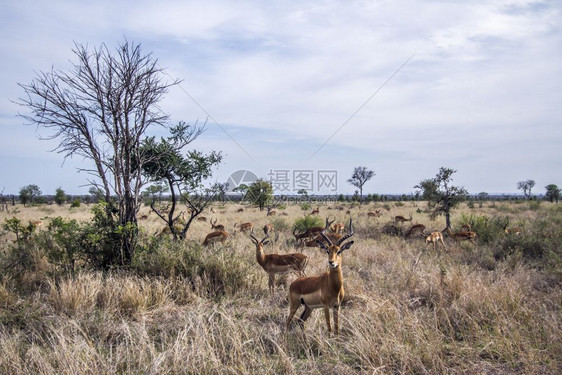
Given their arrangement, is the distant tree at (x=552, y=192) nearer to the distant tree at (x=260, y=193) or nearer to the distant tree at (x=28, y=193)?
the distant tree at (x=260, y=193)

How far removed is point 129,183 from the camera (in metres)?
8.60

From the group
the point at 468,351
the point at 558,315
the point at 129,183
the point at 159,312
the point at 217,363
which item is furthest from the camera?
the point at 129,183

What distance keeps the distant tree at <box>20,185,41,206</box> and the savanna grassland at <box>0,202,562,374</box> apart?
43923mm

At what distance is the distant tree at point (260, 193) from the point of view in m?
40.2

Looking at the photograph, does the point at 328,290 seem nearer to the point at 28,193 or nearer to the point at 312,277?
the point at 312,277

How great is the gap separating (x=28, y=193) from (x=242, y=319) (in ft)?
166

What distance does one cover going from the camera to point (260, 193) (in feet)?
132

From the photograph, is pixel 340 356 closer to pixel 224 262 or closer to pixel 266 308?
pixel 266 308

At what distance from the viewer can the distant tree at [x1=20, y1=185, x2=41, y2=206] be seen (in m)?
46.2

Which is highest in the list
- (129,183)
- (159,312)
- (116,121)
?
(116,121)

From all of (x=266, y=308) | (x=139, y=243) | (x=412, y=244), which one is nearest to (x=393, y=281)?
(x=266, y=308)

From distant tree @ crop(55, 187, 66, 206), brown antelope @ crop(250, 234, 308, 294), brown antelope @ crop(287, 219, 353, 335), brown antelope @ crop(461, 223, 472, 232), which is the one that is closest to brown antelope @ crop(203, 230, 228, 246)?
brown antelope @ crop(250, 234, 308, 294)

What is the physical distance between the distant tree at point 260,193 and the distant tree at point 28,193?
2674 cm

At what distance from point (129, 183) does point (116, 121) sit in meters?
1.39
